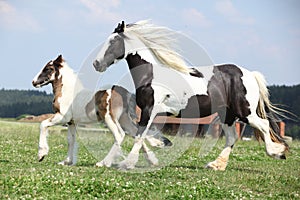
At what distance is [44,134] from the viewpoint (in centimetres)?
1259

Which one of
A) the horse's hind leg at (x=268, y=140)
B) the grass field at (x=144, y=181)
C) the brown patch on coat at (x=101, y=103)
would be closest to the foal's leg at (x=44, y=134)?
the grass field at (x=144, y=181)

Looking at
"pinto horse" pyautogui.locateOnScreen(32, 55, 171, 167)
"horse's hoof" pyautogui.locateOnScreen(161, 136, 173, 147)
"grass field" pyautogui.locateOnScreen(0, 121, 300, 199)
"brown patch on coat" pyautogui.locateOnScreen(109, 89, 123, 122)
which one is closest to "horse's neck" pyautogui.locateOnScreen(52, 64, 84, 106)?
"pinto horse" pyautogui.locateOnScreen(32, 55, 171, 167)

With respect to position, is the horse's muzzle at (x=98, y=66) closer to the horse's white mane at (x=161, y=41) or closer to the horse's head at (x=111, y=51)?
the horse's head at (x=111, y=51)

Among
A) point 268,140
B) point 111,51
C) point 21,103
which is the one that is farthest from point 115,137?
point 21,103

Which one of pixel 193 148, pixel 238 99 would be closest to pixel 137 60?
pixel 238 99

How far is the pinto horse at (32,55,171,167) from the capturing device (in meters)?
12.8

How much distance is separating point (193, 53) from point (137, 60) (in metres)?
1.42

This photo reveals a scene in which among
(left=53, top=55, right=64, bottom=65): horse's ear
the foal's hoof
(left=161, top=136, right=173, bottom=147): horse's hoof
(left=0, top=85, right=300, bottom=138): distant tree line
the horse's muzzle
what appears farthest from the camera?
(left=0, top=85, right=300, bottom=138): distant tree line

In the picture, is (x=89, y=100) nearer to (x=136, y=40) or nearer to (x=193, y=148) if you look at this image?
(x=136, y=40)

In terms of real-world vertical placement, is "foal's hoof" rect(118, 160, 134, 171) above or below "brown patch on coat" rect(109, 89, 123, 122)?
below

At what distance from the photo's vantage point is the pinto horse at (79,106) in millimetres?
12750

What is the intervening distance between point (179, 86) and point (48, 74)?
3.26 m

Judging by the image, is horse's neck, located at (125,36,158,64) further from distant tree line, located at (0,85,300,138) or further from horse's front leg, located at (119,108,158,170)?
distant tree line, located at (0,85,300,138)

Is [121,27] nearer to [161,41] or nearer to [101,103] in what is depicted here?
[161,41]
